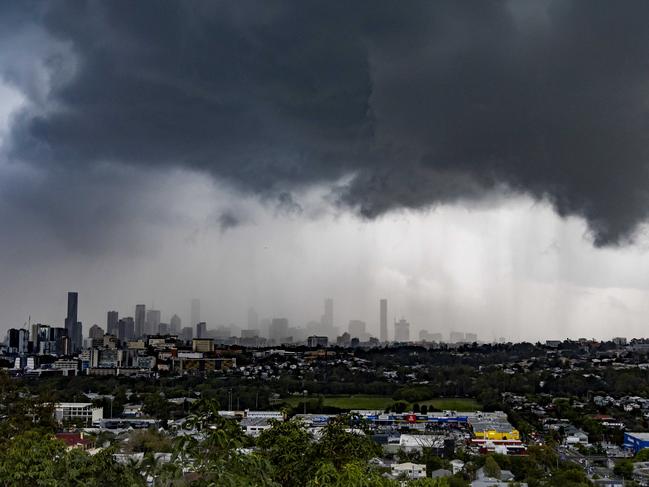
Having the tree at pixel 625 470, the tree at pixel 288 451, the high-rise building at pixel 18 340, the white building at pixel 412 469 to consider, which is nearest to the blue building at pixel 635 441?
the tree at pixel 625 470

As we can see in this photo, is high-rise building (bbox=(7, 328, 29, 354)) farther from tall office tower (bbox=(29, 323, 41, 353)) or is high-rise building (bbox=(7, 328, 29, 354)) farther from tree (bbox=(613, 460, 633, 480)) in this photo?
tree (bbox=(613, 460, 633, 480))

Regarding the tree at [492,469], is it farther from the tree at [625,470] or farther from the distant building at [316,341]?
the distant building at [316,341]

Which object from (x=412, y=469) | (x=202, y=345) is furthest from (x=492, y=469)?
(x=202, y=345)

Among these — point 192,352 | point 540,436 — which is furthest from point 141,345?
point 540,436

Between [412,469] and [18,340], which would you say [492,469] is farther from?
[18,340]

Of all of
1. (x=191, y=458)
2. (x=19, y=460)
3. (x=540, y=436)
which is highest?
(x=191, y=458)

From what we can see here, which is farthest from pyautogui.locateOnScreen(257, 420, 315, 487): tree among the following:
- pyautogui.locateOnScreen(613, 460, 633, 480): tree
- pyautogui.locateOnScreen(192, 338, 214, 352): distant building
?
pyautogui.locateOnScreen(192, 338, 214, 352): distant building

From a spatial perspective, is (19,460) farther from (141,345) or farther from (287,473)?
(141,345)
